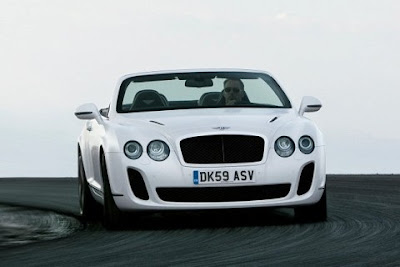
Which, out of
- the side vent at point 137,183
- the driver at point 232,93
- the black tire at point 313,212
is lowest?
the black tire at point 313,212

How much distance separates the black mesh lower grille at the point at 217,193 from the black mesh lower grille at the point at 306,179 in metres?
0.26

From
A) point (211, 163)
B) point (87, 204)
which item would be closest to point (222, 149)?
point (211, 163)

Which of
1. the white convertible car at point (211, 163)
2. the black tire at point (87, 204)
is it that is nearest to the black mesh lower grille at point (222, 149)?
the white convertible car at point (211, 163)

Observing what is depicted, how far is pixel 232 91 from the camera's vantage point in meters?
12.9

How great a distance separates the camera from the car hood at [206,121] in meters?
11.5

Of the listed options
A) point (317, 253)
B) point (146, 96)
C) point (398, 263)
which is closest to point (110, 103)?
point (146, 96)

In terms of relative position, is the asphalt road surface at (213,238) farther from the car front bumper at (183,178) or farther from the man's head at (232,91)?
the man's head at (232,91)

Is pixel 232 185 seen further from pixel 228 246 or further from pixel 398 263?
pixel 398 263

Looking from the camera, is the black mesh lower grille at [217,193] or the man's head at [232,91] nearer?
the black mesh lower grille at [217,193]

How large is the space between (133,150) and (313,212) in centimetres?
183

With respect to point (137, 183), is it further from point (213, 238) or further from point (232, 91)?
point (232, 91)

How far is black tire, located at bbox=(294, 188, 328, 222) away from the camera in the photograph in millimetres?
11906

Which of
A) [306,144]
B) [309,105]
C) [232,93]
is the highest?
[232,93]

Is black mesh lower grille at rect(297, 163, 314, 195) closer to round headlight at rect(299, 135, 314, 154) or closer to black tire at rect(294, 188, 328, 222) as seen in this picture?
round headlight at rect(299, 135, 314, 154)
